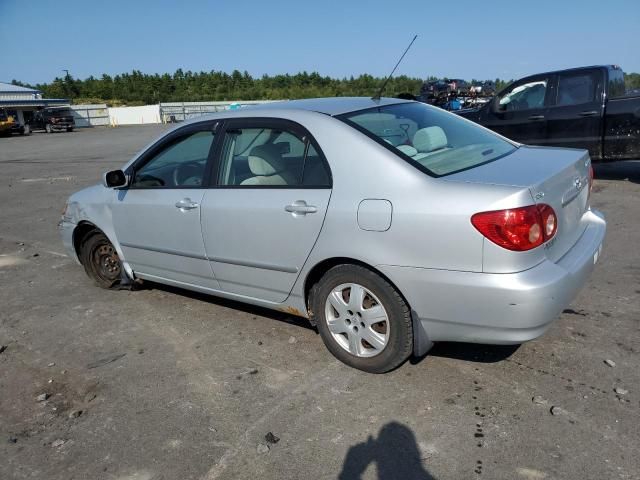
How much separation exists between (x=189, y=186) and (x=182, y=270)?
665 millimetres

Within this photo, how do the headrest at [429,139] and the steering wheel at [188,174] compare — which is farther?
the steering wheel at [188,174]

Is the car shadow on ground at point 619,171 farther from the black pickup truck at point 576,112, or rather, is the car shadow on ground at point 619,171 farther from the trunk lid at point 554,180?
the trunk lid at point 554,180

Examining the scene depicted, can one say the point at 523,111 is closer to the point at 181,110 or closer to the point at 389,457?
the point at 389,457

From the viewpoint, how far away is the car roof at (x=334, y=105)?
3.56 m

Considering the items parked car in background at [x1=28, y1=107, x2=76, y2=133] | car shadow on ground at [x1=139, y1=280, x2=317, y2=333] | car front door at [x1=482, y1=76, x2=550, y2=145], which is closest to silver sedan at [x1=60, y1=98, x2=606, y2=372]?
car shadow on ground at [x1=139, y1=280, x2=317, y2=333]

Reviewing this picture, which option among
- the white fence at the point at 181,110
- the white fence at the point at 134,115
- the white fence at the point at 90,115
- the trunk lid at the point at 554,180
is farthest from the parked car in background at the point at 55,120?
the trunk lid at the point at 554,180

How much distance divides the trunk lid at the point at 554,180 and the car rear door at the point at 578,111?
18.5ft

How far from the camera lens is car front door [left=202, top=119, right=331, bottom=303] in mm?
3312

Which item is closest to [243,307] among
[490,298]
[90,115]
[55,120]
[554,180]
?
[490,298]

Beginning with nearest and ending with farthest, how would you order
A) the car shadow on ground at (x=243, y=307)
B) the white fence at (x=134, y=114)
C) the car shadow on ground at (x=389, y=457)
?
the car shadow on ground at (x=389, y=457)
the car shadow on ground at (x=243, y=307)
the white fence at (x=134, y=114)

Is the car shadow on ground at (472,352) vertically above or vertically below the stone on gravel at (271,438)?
above

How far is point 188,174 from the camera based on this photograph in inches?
163

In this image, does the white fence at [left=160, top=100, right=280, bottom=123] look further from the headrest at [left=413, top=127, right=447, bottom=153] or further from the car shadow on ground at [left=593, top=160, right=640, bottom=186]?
the headrest at [left=413, top=127, right=447, bottom=153]

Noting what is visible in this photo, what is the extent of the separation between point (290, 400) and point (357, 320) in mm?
606
